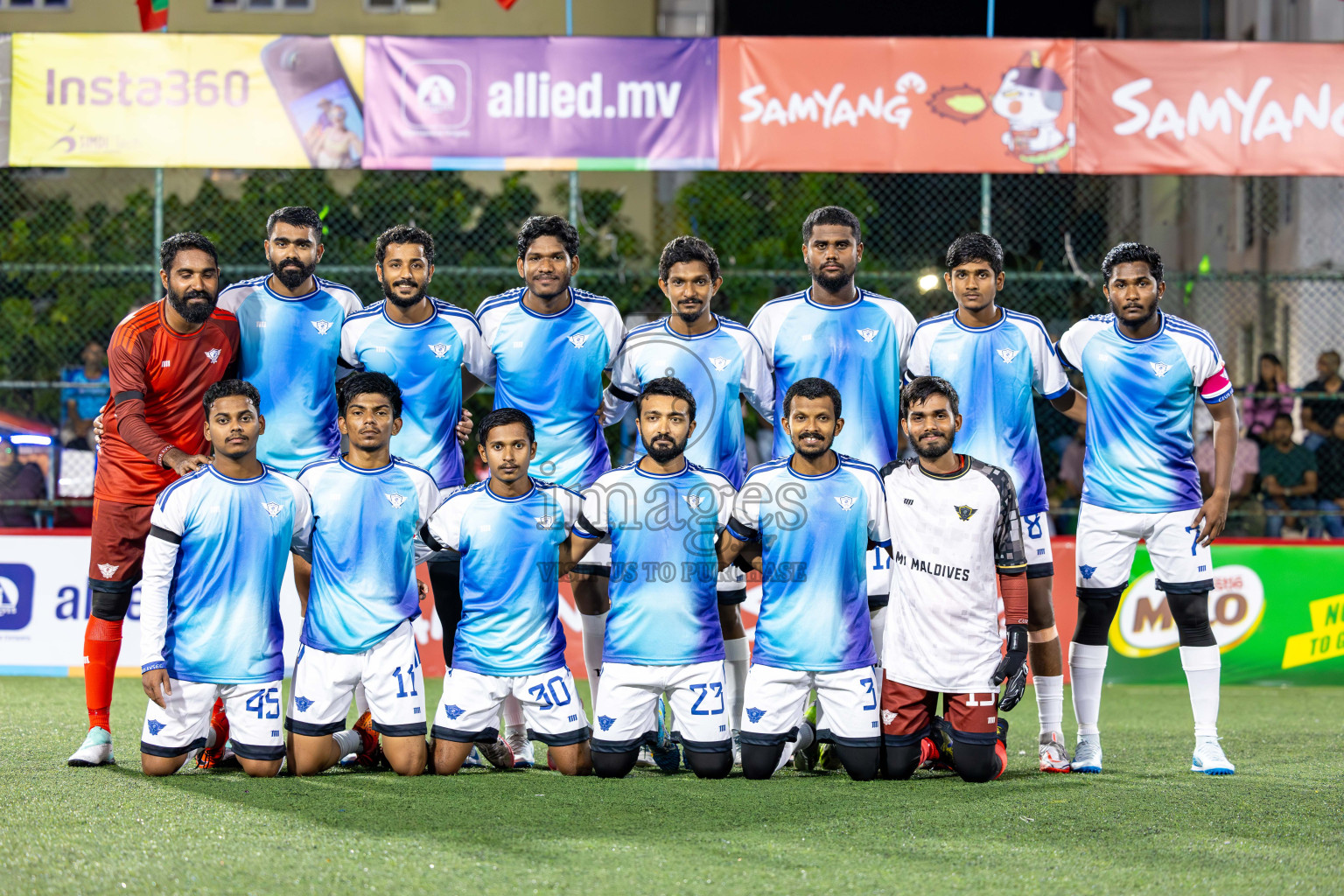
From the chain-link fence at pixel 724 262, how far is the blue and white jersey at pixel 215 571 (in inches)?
173

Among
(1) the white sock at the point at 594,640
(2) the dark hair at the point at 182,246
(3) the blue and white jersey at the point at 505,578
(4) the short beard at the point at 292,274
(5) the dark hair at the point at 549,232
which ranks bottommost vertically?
(1) the white sock at the point at 594,640

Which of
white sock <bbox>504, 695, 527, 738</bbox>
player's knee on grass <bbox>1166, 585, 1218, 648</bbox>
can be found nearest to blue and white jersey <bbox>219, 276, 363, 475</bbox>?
white sock <bbox>504, 695, 527, 738</bbox>

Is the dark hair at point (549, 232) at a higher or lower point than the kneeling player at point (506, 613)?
higher

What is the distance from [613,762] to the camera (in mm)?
5000

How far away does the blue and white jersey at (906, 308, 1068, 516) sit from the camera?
18.0ft

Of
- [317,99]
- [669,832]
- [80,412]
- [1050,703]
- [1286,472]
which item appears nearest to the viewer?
[669,832]

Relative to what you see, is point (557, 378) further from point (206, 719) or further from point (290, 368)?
point (206, 719)

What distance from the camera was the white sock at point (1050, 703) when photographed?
215 inches

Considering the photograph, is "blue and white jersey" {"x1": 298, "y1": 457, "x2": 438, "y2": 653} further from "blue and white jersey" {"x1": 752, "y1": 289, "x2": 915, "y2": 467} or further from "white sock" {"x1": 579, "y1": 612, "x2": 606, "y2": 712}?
"blue and white jersey" {"x1": 752, "y1": 289, "x2": 915, "y2": 467}

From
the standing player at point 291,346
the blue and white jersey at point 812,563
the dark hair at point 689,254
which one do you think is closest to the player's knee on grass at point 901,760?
the blue and white jersey at point 812,563

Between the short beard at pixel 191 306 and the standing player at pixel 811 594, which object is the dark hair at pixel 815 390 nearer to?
the standing player at pixel 811 594

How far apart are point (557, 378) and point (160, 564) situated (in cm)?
171

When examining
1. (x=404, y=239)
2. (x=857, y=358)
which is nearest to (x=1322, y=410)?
(x=857, y=358)

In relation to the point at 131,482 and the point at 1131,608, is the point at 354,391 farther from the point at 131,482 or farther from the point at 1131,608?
the point at 1131,608
